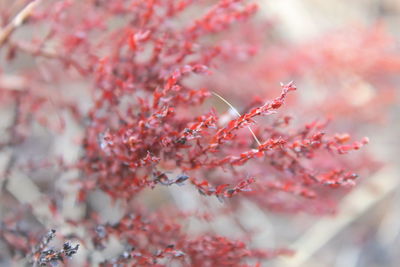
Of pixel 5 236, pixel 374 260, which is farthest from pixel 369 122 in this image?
pixel 5 236

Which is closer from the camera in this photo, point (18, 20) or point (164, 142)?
point (164, 142)

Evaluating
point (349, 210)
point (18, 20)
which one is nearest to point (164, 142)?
point (18, 20)

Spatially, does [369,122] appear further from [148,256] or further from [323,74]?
[148,256]

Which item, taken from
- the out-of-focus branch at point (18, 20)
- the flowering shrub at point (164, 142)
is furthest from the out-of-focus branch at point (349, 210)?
the out-of-focus branch at point (18, 20)

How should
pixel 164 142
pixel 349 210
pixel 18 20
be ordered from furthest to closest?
pixel 349 210, pixel 18 20, pixel 164 142

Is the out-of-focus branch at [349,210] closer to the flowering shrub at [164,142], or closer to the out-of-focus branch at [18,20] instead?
the flowering shrub at [164,142]

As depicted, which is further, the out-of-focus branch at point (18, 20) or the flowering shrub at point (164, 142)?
the out-of-focus branch at point (18, 20)

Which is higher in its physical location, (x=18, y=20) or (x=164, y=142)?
(x=18, y=20)

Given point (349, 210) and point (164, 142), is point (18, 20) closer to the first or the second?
point (164, 142)

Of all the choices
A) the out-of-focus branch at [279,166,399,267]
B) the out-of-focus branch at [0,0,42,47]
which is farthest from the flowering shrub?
the out-of-focus branch at [279,166,399,267]
